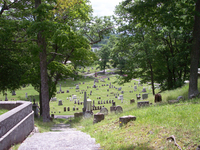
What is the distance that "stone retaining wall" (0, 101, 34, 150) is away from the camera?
5.68 meters

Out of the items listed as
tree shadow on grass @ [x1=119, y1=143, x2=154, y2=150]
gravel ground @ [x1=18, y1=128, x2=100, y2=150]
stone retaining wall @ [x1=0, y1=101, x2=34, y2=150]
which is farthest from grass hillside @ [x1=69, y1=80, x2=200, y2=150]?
stone retaining wall @ [x1=0, y1=101, x2=34, y2=150]

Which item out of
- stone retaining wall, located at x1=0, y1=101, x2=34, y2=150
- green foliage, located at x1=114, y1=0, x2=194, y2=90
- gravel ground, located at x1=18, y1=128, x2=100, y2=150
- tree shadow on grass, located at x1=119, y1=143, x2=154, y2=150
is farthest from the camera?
green foliage, located at x1=114, y1=0, x2=194, y2=90

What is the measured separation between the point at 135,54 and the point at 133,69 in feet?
5.93

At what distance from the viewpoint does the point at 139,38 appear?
24.8 meters

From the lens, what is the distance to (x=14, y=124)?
659 centimetres

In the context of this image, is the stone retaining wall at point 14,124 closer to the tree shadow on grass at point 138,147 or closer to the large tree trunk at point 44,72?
the tree shadow on grass at point 138,147

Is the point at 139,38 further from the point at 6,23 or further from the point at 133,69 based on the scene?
the point at 6,23

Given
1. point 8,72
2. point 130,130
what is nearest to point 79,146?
point 130,130

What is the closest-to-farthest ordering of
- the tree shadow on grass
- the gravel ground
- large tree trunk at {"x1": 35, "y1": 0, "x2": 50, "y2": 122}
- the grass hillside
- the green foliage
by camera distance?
the grass hillside, the tree shadow on grass, the gravel ground, large tree trunk at {"x1": 35, "y1": 0, "x2": 50, "y2": 122}, the green foliage

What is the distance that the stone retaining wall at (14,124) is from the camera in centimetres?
568

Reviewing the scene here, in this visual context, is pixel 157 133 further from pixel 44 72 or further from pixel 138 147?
pixel 44 72

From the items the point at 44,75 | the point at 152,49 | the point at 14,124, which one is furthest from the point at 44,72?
the point at 152,49

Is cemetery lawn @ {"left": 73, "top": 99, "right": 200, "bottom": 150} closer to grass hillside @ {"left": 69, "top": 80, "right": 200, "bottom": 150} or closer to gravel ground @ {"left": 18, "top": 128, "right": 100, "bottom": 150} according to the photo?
grass hillside @ {"left": 69, "top": 80, "right": 200, "bottom": 150}

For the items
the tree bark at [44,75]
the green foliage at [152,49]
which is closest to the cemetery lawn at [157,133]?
the tree bark at [44,75]
